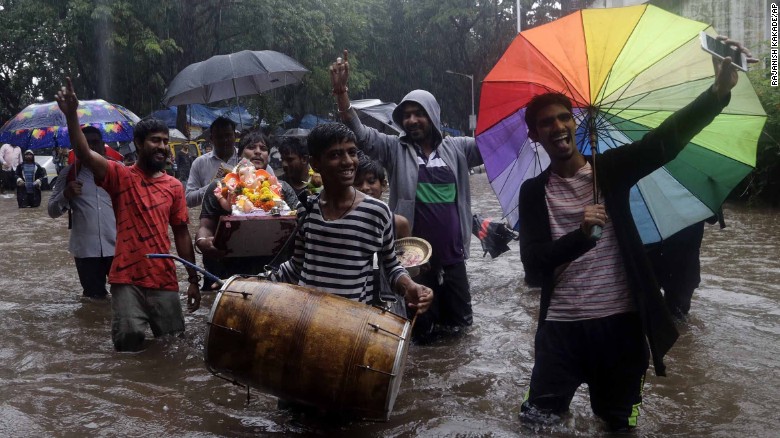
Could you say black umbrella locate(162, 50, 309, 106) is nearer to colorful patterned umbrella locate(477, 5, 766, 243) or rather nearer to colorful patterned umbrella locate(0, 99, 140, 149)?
colorful patterned umbrella locate(0, 99, 140, 149)

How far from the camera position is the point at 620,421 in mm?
3881

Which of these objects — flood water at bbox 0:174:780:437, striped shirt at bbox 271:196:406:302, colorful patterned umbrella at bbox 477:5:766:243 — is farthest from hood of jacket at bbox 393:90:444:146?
striped shirt at bbox 271:196:406:302

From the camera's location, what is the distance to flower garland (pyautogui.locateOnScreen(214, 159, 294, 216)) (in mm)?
5480

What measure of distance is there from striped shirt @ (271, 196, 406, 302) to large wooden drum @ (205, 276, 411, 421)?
1.21 feet

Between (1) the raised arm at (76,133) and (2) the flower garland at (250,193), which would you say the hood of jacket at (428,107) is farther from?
(1) the raised arm at (76,133)

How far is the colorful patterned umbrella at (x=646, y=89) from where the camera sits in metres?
3.83

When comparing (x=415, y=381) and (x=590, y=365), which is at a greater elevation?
(x=590, y=365)

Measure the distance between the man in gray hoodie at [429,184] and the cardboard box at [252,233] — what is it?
0.99 meters

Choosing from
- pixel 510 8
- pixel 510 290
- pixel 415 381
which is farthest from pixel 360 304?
pixel 510 8

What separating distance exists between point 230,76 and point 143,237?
11.2ft

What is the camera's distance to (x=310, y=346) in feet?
11.2

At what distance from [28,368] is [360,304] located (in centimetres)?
353

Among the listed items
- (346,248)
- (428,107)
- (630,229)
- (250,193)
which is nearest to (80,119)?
(250,193)

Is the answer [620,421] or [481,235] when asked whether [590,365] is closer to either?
[620,421]
